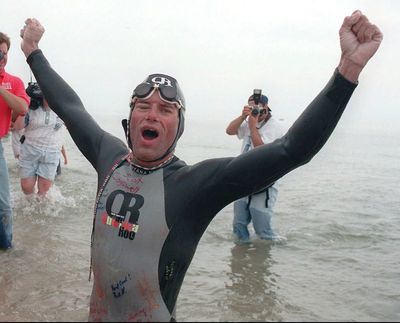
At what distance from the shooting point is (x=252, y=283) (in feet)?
18.3

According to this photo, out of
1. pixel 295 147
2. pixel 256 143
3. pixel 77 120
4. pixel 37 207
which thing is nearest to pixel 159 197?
pixel 295 147

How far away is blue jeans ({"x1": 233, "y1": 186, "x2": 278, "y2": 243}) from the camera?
6.81 m

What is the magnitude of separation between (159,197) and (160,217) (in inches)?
4.5

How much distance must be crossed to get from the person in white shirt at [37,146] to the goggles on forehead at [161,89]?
17.6 feet

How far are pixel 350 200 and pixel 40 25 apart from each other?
37.7 ft

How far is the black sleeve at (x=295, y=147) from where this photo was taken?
212 cm

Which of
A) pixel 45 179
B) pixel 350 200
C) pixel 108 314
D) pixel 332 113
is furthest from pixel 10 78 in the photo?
pixel 350 200

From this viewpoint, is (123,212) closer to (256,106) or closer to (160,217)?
(160,217)

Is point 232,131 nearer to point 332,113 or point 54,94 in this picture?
point 54,94

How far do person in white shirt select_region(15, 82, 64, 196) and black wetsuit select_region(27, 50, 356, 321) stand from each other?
5.31 metres

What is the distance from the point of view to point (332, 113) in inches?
84.0

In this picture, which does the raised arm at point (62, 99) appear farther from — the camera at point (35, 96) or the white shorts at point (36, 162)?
the white shorts at point (36, 162)

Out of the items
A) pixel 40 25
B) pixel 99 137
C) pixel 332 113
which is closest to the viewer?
pixel 332 113

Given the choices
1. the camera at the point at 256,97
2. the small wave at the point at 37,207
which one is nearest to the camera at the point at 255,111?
the camera at the point at 256,97
